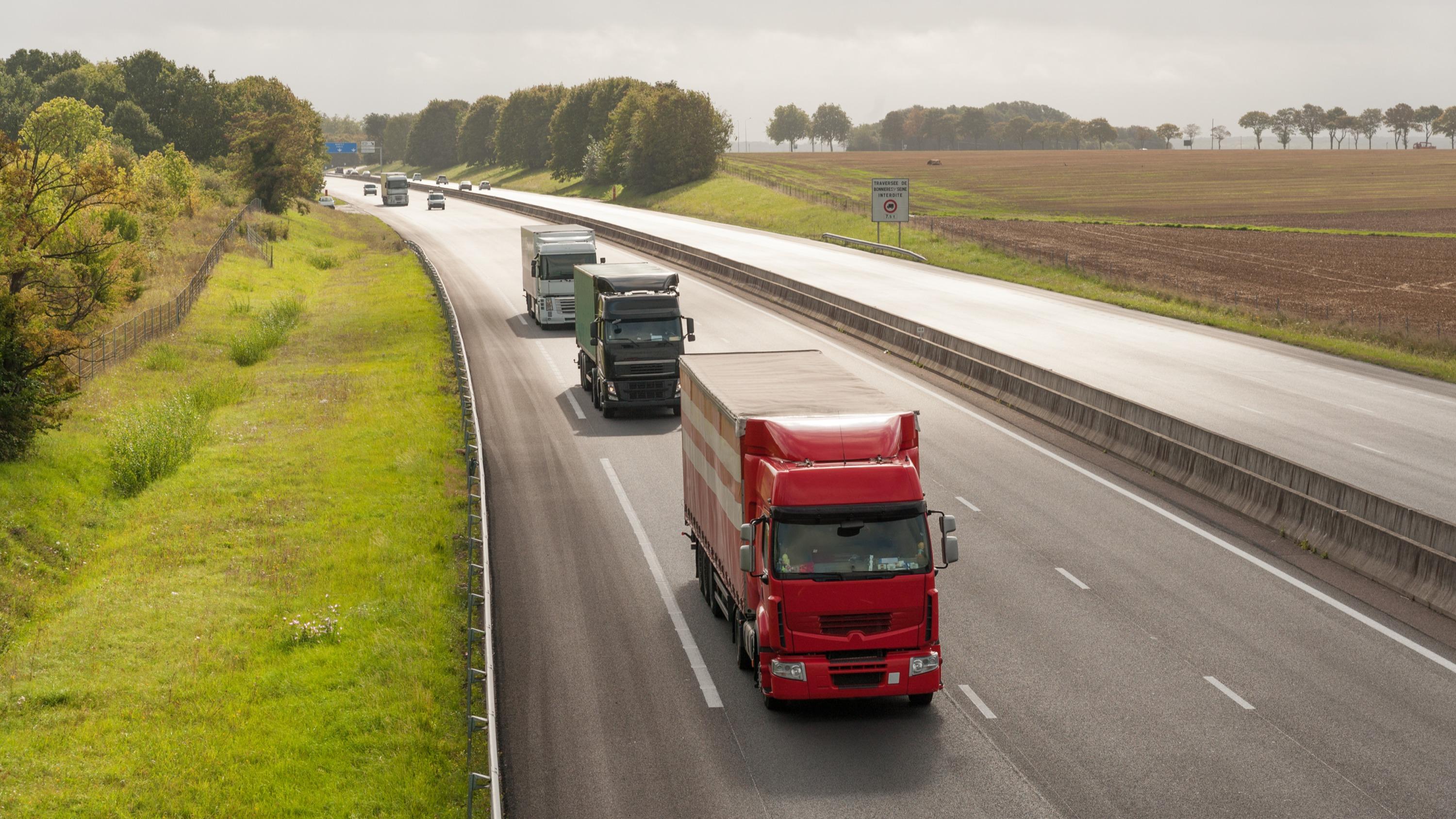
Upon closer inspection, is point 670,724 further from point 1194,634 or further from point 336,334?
point 336,334

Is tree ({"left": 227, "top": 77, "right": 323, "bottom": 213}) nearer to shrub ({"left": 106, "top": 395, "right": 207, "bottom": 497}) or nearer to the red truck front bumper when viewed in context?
shrub ({"left": 106, "top": 395, "right": 207, "bottom": 497})

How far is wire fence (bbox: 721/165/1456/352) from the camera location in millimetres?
44031

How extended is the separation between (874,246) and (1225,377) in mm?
39457

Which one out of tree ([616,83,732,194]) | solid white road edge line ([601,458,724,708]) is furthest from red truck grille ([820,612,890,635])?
tree ([616,83,732,194])

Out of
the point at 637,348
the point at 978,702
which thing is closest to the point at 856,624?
the point at 978,702

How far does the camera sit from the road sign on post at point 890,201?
237 ft

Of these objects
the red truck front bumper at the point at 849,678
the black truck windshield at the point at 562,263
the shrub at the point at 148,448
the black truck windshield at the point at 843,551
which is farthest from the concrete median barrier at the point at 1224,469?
the shrub at the point at 148,448

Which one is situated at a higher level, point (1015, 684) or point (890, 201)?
point (890, 201)

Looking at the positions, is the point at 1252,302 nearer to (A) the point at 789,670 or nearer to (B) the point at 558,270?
(B) the point at 558,270

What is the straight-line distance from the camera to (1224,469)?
80.4 ft

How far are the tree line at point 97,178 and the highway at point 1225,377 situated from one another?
27.2 metres

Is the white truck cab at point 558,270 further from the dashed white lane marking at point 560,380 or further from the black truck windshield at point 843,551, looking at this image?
the black truck windshield at point 843,551

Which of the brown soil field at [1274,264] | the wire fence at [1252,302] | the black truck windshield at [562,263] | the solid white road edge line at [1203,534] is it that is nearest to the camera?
the solid white road edge line at [1203,534]

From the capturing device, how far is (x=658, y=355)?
32.7 m
